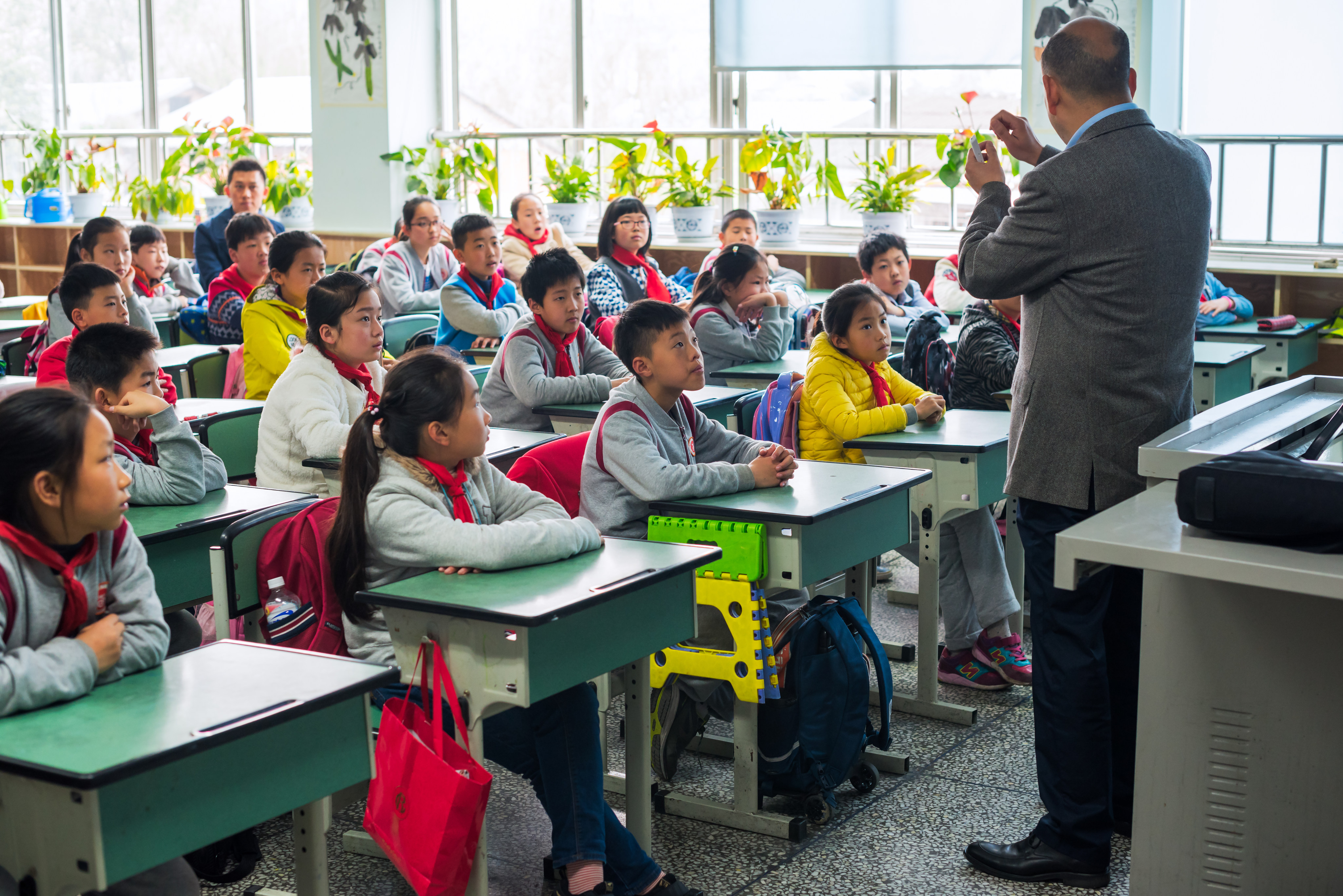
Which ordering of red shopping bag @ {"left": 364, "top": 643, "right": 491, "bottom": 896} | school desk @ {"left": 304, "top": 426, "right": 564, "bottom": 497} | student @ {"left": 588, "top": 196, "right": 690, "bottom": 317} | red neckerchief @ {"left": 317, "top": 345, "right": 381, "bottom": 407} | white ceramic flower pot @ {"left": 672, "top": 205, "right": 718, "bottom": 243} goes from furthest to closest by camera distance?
white ceramic flower pot @ {"left": 672, "top": 205, "right": 718, "bottom": 243} → student @ {"left": 588, "top": 196, "right": 690, "bottom": 317} → red neckerchief @ {"left": 317, "top": 345, "right": 381, "bottom": 407} → school desk @ {"left": 304, "top": 426, "right": 564, "bottom": 497} → red shopping bag @ {"left": 364, "top": 643, "right": 491, "bottom": 896}

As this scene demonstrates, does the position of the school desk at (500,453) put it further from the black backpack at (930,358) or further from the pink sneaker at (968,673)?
the pink sneaker at (968,673)

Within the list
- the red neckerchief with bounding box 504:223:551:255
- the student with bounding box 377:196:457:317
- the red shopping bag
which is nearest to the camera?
the red shopping bag

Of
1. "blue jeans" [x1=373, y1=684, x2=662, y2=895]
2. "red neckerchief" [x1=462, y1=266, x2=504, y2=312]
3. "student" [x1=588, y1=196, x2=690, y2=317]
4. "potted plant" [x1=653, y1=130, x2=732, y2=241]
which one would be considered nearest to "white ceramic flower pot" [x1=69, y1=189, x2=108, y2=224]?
"potted plant" [x1=653, y1=130, x2=732, y2=241]

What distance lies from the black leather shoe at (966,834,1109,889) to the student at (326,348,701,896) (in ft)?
1.89

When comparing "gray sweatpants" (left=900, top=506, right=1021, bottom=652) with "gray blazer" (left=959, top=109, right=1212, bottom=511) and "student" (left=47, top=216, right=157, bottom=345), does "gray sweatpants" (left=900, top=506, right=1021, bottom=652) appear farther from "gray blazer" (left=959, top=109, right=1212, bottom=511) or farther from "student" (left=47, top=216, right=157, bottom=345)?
"student" (left=47, top=216, right=157, bottom=345)

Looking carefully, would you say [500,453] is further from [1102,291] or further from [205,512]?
[1102,291]

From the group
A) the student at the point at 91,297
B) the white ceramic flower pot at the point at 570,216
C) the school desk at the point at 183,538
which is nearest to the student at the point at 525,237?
the white ceramic flower pot at the point at 570,216

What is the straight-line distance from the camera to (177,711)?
1.63 metres

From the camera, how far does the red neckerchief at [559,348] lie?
4.11m

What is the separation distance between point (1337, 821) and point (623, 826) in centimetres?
115

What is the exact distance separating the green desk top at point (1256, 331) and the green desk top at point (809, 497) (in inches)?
122

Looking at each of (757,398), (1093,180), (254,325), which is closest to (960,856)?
(1093,180)

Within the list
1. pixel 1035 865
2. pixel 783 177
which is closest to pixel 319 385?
pixel 1035 865

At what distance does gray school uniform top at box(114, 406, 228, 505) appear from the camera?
2674 mm
